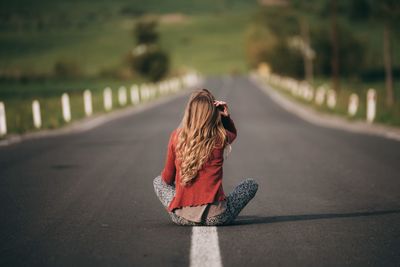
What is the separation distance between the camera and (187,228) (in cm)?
705

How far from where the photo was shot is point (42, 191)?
9.51m

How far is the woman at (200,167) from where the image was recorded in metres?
6.58

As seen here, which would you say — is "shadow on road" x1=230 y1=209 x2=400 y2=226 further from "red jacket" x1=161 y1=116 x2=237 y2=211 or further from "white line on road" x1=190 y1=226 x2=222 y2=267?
"red jacket" x1=161 y1=116 x2=237 y2=211

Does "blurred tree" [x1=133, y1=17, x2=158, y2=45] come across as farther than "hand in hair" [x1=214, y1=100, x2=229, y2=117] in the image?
Yes

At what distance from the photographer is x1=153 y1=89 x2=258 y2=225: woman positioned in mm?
6578

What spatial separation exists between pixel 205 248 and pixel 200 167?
33.9 inches

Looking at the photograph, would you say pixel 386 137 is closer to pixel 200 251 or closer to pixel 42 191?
pixel 42 191

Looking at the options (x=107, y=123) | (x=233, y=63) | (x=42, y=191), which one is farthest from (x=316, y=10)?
(x=42, y=191)

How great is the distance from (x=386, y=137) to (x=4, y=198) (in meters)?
11.2

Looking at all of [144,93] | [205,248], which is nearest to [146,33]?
[144,93]

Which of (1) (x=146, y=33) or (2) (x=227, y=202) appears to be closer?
(2) (x=227, y=202)

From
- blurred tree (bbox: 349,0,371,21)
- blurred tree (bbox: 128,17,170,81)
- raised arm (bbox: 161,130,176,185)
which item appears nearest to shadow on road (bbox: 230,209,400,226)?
raised arm (bbox: 161,130,176,185)

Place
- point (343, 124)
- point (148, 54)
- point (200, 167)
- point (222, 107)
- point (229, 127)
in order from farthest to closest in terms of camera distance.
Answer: point (148, 54) < point (343, 124) < point (229, 127) < point (222, 107) < point (200, 167)

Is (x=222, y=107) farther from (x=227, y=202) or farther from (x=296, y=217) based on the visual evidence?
(x=296, y=217)
